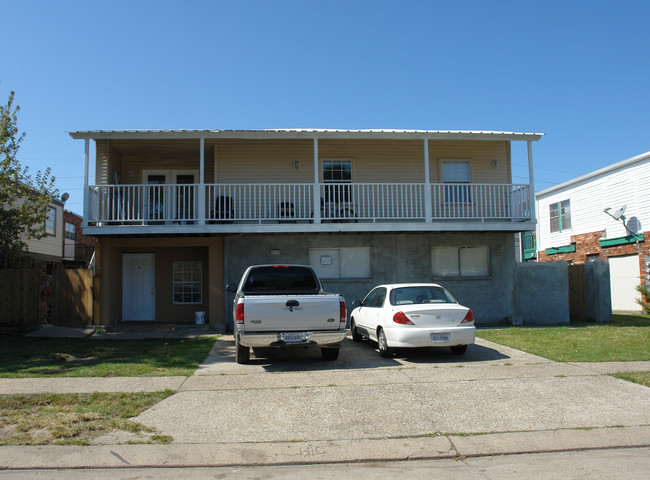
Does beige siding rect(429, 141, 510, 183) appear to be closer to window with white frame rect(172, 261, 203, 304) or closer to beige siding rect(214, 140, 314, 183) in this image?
beige siding rect(214, 140, 314, 183)

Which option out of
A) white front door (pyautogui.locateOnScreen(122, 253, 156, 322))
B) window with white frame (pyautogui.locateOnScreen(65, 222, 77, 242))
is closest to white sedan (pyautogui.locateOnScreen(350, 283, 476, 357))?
white front door (pyautogui.locateOnScreen(122, 253, 156, 322))

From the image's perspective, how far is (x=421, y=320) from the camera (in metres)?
9.03

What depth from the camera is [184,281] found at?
617 inches

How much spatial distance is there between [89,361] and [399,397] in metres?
6.04

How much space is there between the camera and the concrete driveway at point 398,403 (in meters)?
5.38

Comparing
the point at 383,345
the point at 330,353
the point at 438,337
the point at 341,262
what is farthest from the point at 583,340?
the point at 341,262

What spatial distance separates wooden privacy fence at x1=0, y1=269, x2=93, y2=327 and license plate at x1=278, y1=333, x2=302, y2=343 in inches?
314

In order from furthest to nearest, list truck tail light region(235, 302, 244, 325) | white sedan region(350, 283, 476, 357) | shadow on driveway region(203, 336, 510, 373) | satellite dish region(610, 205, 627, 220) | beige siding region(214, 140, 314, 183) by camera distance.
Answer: satellite dish region(610, 205, 627, 220), beige siding region(214, 140, 314, 183), white sedan region(350, 283, 476, 357), shadow on driveway region(203, 336, 510, 373), truck tail light region(235, 302, 244, 325)

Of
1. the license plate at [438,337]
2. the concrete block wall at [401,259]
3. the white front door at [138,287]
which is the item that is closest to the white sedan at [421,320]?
the license plate at [438,337]

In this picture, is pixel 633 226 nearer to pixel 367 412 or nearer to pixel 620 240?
pixel 620 240

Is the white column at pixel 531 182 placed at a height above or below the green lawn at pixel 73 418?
above

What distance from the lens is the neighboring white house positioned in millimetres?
19344

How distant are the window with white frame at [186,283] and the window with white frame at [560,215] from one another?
17.4 m

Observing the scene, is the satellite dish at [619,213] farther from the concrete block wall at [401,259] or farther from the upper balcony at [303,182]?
the concrete block wall at [401,259]
